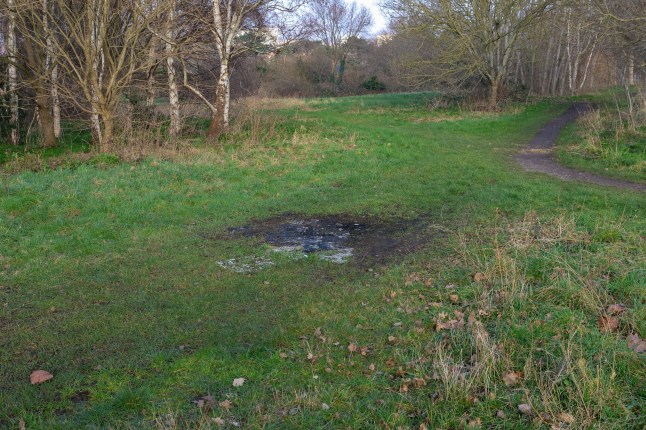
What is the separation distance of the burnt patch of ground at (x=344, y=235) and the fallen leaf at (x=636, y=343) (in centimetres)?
312

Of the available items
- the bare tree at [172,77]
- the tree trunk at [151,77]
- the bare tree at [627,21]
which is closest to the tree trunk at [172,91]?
the bare tree at [172,77]

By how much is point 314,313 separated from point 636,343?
114 inches

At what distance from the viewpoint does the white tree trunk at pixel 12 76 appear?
51.0ft

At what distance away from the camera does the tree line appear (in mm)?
14422

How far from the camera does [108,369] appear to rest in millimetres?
4445

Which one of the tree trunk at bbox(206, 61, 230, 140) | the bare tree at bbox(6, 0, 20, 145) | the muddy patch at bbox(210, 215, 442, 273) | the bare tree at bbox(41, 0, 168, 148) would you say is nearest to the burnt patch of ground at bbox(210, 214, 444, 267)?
the muddy patch at bbox(210, 215, 442, 273)

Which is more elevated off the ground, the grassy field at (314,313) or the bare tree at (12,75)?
the bare tree at (12,75)

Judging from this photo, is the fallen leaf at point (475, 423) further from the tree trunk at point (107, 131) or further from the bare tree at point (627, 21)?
the bare tree at point (627, 21)

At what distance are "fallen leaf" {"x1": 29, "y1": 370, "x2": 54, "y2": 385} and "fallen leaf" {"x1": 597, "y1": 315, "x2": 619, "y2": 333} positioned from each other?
465 centimetres

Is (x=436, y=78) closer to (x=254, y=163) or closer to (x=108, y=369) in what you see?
(x=254, y=163)

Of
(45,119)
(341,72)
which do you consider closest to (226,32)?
(45,119)

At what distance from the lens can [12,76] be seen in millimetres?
16094

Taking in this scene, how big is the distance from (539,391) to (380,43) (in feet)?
220

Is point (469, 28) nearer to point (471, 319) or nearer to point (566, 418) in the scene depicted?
point (471, 319)
